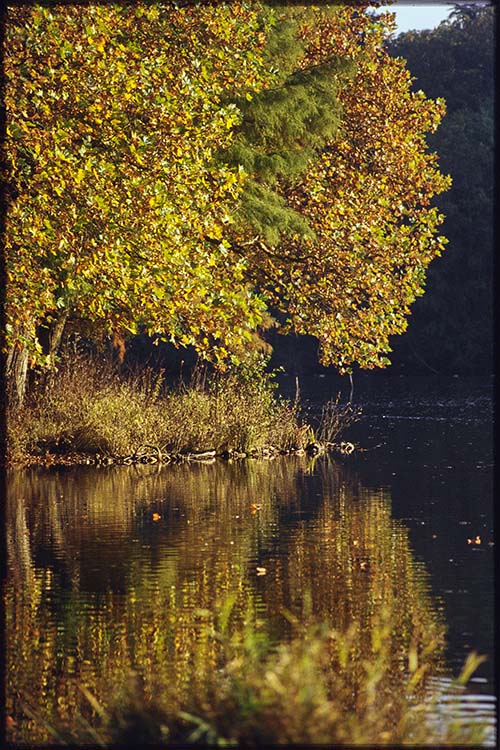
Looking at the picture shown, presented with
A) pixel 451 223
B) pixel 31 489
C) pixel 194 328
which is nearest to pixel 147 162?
pixel 194 328

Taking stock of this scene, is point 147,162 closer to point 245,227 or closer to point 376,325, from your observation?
point 245,227

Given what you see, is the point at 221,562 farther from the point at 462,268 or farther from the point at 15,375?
the point at 462,268

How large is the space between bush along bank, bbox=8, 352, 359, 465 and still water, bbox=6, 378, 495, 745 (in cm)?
121

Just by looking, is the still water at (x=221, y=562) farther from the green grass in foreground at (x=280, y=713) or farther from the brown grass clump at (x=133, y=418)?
the brown grass clump at (x=133, y=418)

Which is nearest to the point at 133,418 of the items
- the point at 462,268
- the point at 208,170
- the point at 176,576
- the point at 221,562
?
the point at 208,170

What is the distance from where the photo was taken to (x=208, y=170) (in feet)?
70.7

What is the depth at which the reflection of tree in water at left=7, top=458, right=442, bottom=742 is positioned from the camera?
32.1 feet

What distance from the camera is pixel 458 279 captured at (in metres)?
70.6

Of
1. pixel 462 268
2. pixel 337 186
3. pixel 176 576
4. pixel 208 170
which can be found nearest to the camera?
pixel 176 576

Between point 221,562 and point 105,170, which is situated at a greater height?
point 105,170

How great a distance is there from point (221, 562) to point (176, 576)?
93cm

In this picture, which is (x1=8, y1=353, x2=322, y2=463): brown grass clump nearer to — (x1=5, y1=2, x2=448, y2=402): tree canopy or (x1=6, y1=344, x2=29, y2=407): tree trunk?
(x1=6, y1=344, x2=29, y2=407): tree trunk

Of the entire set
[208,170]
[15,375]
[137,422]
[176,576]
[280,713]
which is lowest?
[176,576]

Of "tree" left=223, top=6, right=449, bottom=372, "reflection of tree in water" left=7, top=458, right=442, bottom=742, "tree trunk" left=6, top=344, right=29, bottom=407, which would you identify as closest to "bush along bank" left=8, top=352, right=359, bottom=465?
"tree trunk" left=6, top=344, right=29, bottom=407
